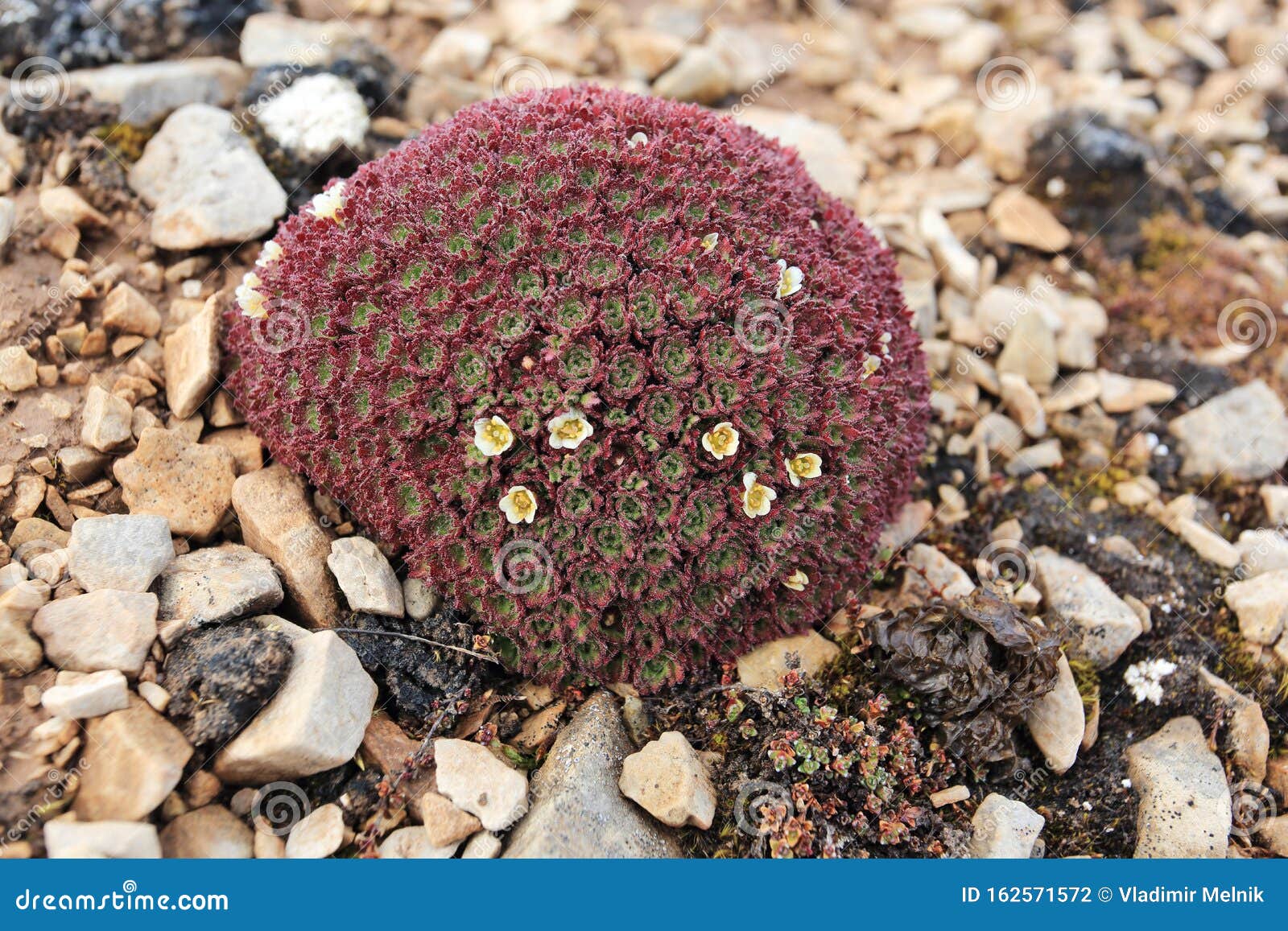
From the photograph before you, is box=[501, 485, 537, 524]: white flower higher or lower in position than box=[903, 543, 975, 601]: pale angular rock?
higher

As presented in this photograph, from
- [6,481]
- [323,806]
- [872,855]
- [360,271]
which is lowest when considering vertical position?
[872,855]

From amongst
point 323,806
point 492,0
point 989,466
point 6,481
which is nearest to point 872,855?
point 323,806

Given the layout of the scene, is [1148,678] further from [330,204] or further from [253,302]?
[253,302]

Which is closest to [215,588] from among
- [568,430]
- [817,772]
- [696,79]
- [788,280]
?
[568,430]

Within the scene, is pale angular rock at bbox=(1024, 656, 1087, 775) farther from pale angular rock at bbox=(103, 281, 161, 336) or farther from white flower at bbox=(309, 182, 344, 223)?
pale angular rock at bbox=(103, 281, 161, 336)

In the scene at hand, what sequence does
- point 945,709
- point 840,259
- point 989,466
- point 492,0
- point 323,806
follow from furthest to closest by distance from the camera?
point 492,0, point 989,466, point 840,259, point 945,709, point 323,806

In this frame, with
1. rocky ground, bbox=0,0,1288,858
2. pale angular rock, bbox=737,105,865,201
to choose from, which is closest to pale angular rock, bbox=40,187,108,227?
rocky ground, bbox=0,0,1288,858

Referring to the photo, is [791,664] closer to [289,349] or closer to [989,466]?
[989,466]
